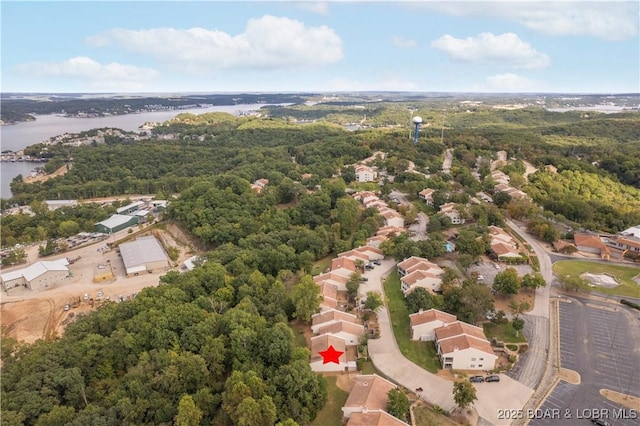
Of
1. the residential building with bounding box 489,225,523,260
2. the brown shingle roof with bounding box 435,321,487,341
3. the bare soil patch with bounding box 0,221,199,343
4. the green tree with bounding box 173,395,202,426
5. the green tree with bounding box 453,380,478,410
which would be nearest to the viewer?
the green tree with bounding box 173,395,202,426

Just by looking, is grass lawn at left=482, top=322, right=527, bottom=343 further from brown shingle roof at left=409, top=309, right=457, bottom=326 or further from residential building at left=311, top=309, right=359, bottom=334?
residential building at left=311, top=309, right=359, bottom=334

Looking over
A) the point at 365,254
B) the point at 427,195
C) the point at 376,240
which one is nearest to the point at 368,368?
the point at 365,254

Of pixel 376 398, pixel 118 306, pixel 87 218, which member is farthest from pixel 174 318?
pixel 87 218

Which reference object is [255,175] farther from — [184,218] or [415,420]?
[415,420]

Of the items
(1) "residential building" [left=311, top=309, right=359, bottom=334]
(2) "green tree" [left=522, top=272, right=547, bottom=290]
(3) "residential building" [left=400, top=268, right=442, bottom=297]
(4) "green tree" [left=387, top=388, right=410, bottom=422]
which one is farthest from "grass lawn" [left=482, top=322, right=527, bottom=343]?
(4) "green tree" [left=387, top=388, right=410, bottom=422]

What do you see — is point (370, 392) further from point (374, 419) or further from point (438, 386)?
point (438, 386)

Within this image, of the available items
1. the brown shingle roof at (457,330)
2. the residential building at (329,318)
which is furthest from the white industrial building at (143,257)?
the brown shingle roof at (457,330)
